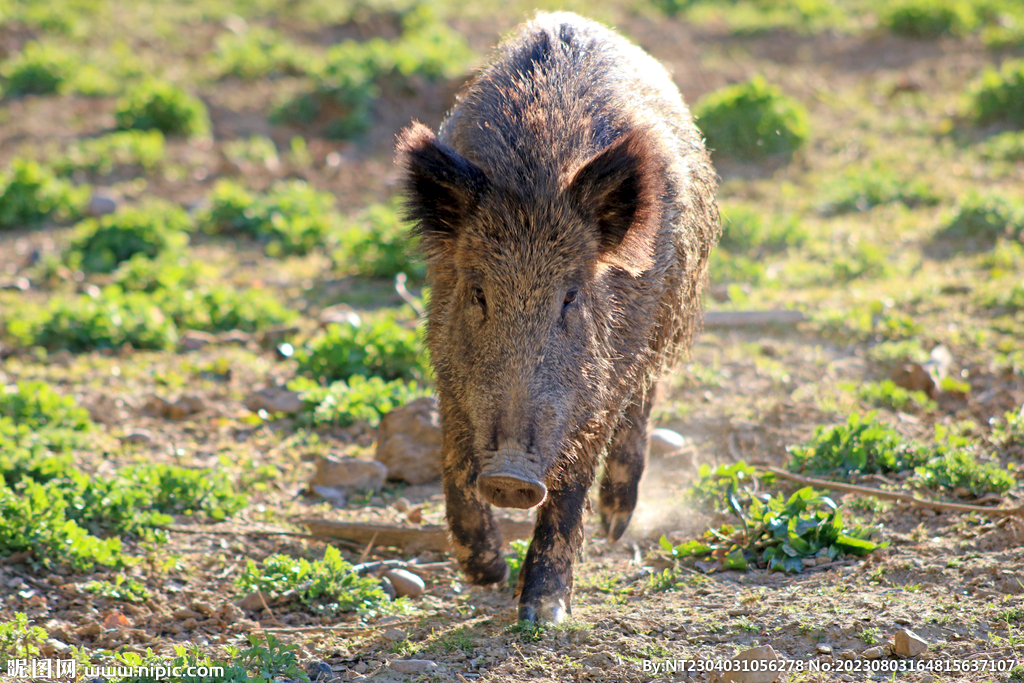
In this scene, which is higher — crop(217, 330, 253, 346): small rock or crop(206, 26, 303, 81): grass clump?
crop(206, 26, 303, 81): grass clump

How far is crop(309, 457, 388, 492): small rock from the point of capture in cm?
461

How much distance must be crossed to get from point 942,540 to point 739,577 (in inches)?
32.0

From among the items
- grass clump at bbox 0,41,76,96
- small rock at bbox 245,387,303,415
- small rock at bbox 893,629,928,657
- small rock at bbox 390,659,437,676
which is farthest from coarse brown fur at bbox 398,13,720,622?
grass clump at bbox 0,41,76,96

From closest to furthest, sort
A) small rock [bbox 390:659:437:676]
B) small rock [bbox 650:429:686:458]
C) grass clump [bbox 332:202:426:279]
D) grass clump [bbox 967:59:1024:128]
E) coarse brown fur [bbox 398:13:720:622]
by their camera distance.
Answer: small rock [bbox 390:659:437:676] < coarse brown fur [bbox 398:13:720:622] < small rock [bbox 650:429:686:458] < grass clump [bbox 332:202:426:279] < grass clump [bbox 967:59:1024:128]

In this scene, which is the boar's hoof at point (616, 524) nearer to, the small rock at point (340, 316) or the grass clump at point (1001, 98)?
the small rock at point (340, 316)

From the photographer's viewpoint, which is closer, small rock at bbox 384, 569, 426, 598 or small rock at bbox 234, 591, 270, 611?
small rock at bbox 234, 591, 270, 611

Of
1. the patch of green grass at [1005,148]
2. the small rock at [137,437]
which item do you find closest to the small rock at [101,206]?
the small rock at [137,437]

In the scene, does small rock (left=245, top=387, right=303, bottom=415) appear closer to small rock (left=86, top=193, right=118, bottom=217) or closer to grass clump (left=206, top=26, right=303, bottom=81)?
small rock (left=86, top=193, right=118, bottom=217)

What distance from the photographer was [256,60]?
472 inches

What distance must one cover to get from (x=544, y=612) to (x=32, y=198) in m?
6.64

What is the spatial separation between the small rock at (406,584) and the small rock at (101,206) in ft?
18.8

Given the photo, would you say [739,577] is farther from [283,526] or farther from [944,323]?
[944,323]

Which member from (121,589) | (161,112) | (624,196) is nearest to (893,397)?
(624,196)

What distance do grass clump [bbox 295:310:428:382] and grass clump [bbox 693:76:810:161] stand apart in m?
4.66
